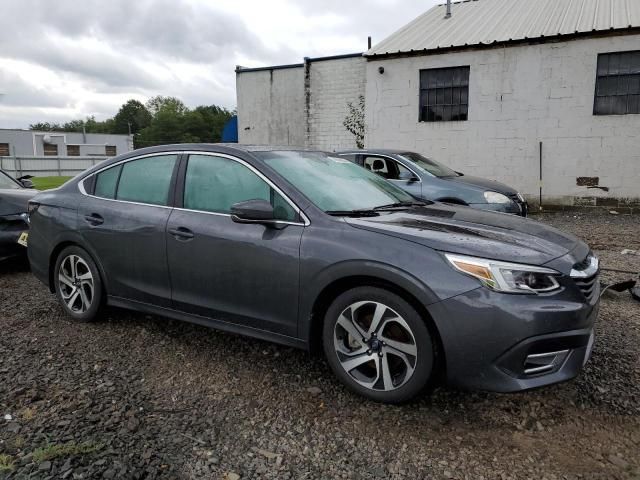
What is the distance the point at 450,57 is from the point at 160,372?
12242 mm

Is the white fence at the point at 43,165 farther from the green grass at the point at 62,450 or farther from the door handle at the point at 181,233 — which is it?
the green grass at the point at 62,450

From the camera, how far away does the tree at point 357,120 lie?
627 inches

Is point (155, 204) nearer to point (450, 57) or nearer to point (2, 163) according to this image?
point (450, 57)

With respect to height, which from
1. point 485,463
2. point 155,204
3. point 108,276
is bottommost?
point 485,463

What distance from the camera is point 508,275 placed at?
2568 mm

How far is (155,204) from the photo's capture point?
12.4ft

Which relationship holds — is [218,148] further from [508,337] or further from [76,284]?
[508,337]

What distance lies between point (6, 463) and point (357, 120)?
48.5 ft

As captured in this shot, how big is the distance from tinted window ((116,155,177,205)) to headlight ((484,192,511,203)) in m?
5.15

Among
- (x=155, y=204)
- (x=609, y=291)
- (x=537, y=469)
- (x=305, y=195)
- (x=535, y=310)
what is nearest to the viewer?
(x=537, y=469)

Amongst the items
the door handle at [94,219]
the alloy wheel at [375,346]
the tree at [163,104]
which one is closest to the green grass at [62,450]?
the alloy wheel at [375,346]

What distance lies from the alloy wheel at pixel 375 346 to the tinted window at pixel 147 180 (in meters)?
1.73

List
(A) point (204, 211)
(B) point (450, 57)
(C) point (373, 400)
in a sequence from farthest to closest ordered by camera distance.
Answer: (B) point (450, 57) < (A) point (204, 211) < (C) point (373, 400)

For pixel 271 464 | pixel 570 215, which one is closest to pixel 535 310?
pixel 271 464
